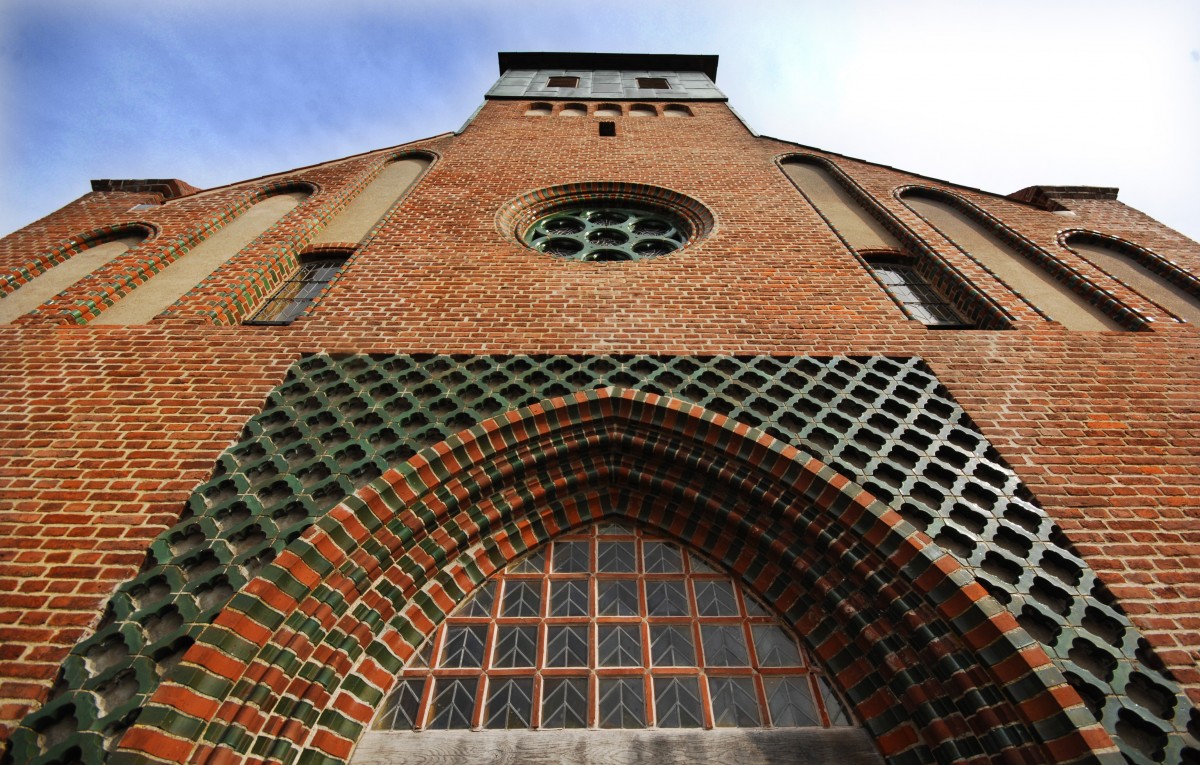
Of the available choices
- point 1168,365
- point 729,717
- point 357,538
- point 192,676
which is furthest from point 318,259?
point 1168,365

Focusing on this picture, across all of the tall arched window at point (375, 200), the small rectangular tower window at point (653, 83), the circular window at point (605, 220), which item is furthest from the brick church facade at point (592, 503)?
the small rectangular tower window at point (653, 83)

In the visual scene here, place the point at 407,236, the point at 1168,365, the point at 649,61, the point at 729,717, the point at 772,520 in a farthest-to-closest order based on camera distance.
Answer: the point at 649,61
the point at 407,236
the point at 1168,365
the point at 772,520
the point at 729,717

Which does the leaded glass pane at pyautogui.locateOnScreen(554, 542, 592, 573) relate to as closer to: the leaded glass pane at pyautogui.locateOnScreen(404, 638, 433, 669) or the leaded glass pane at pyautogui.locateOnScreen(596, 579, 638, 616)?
the leaded glass pane at pyautogui.locateOnScreen(596, 579, 638, 616)

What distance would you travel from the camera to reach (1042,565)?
288 cm

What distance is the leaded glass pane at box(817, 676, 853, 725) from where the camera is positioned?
2.78 meters

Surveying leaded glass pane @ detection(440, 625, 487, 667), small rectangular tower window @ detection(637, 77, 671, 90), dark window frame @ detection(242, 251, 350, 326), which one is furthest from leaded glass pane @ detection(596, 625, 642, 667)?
small rectangular tower window @ detection(637, 77, 671, 90)

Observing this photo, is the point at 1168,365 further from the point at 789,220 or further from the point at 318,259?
the point at 318,259

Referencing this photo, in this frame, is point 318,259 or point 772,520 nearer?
point 772,520

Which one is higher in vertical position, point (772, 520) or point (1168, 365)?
point (1168, 365)

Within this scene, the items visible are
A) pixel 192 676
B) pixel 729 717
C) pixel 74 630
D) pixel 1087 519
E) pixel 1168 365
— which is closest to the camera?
pixel 192 676

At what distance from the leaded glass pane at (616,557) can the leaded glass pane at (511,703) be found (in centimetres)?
77

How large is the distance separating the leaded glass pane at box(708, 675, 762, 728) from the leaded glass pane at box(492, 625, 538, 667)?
93 centimetres

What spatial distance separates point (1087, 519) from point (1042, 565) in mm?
491

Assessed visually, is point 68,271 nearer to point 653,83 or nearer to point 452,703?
point 452,703
